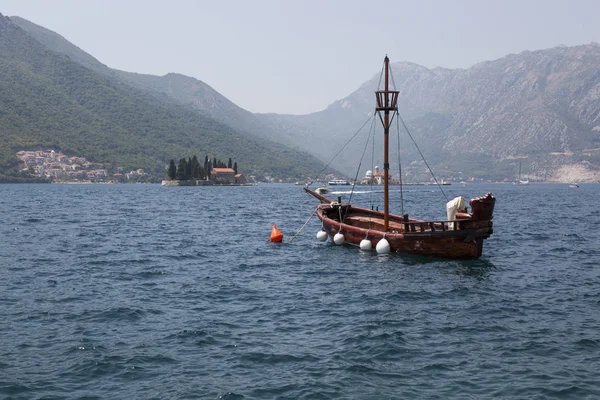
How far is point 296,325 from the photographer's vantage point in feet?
59.6

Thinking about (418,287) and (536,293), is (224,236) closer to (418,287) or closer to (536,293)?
(418,287)

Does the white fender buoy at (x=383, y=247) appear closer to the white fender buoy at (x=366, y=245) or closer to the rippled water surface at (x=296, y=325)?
the rippled water surface at (x=296, y=325)

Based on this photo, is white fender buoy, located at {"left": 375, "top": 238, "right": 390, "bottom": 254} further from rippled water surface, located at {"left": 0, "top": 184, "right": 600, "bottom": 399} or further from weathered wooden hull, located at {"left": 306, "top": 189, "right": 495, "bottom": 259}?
rippled water surface, located at {"left": 0, "top": 184, "right": 600, "bottom": 399}

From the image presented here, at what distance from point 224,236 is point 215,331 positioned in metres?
30.6

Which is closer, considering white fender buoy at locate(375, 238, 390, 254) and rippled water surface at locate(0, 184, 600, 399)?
rippled water surface at locate(0, 184, 600, 399)

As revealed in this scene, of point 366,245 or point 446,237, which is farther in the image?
point 366,245

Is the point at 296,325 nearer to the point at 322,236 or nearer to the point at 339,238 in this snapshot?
the point at 339,238

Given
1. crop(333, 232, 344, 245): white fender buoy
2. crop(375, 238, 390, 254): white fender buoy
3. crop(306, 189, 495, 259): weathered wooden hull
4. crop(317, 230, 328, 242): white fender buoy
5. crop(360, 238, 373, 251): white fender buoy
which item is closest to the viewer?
crop(306, 189, 495, 259): weathered wooden hull

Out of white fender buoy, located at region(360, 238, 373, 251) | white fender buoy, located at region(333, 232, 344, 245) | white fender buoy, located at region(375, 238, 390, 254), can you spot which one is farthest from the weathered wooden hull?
white fender buoy, located at region(333, 232, 344, 245)

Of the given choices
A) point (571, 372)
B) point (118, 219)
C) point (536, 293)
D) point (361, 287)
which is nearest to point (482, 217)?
point (536, 293)

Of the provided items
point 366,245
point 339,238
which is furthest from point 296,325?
point 339,238

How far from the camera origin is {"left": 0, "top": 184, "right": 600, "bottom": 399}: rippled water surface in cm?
1312

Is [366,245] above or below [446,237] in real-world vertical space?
below

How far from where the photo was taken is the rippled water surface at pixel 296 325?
13.1m
